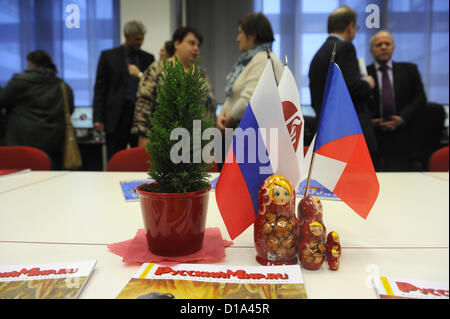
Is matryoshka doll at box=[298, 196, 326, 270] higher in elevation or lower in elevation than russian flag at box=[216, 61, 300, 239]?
lower

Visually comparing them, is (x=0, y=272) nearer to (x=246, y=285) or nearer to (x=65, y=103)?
(x=246, y=285)

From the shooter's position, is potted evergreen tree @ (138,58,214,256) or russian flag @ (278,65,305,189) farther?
russian flag @ (278,65,305,189)

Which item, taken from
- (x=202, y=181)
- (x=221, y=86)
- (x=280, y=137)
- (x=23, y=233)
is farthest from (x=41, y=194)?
(x=221, y=86)

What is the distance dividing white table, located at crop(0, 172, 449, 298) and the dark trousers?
1.44 meters

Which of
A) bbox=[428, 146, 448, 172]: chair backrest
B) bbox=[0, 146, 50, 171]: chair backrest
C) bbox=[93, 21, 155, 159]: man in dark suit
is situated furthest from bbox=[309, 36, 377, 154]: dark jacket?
bbox=[93, 21, 155, 159]: man in dark suit

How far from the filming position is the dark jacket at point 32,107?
1.41 m

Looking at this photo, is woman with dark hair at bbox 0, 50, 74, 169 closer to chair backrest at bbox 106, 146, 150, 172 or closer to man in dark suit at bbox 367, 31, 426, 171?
chair backrest at bbox 106, 146, 150, 172

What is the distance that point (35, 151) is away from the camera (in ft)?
5.54

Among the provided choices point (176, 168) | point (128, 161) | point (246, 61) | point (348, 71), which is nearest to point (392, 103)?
point (246, 61)

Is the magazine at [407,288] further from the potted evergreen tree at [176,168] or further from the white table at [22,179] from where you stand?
the white table at [22,179]

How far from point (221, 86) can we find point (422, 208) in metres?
4.28

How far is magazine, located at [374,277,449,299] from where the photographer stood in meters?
0.41

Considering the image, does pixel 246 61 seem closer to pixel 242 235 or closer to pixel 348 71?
pixel 348 71

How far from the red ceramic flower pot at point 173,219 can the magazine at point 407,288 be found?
11.5 inches
